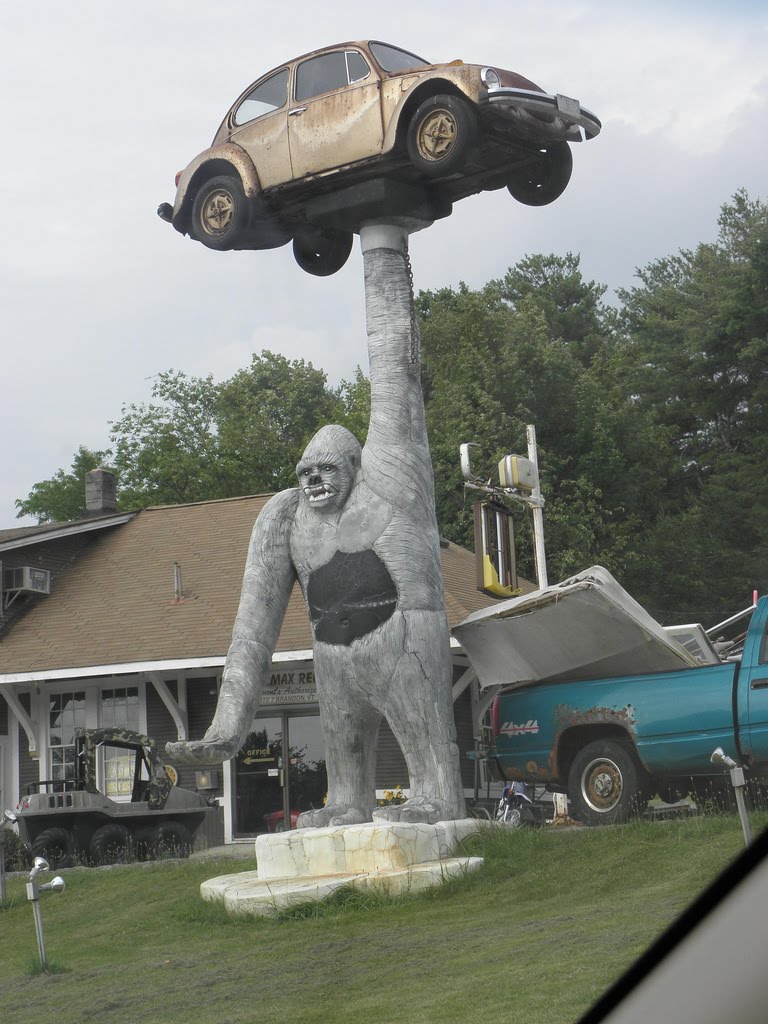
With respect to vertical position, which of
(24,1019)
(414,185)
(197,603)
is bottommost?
(24,1019)

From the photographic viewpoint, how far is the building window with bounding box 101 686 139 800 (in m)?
20.7

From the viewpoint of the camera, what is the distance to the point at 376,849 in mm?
11211

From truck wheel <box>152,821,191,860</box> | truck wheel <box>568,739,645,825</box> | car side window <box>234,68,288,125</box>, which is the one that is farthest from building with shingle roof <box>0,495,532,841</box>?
car side window <box>234,68,288,125</box>

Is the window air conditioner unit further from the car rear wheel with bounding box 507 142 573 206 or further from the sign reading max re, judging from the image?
the car rear wheel with bounding box 507 142 573 206

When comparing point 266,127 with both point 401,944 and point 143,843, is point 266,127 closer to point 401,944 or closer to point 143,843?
point 401,944

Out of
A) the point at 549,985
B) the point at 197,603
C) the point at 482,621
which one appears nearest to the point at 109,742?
the point at 197,603

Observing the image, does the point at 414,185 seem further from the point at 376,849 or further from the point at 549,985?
the point at 549,985

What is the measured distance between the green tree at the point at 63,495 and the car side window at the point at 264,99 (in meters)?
30.2

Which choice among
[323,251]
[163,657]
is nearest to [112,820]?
[163,657]

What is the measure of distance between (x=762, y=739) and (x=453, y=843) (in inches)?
110

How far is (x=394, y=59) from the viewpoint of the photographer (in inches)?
497

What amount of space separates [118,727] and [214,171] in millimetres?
10254

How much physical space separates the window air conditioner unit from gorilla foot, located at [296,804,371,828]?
11.7 metres

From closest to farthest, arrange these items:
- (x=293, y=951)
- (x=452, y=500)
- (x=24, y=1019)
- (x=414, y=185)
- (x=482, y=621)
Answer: (x=24, y=1019), (x=293, y=951), (x=414, y=185), (x=482, y=621), (x=452, y=500)
